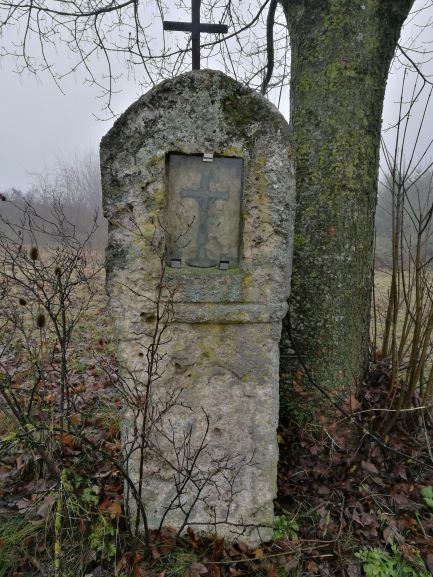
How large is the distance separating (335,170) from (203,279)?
3.83ft

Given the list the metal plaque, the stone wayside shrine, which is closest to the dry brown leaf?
the stone wayside shrine

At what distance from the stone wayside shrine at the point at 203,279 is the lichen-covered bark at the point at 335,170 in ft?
2.10

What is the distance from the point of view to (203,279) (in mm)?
1904

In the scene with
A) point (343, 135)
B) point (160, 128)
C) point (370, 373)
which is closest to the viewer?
point (160, 128)

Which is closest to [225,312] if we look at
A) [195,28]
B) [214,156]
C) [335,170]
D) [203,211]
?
[203,211]

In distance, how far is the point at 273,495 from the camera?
7.06ft

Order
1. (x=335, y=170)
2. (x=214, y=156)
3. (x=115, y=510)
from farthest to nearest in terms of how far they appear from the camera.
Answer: (x=335, y=170) < (x=115, y=510) < (x=214, y=156)

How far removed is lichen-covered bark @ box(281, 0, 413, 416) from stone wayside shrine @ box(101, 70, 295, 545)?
641 mm

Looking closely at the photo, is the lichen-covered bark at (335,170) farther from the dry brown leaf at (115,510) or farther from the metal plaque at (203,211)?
the dry brown leaf at (115,510)

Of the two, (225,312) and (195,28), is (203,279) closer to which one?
(225,312)

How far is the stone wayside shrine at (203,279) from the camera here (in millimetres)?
1812

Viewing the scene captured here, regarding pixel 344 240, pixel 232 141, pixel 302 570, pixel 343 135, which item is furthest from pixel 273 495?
pixel 343 135

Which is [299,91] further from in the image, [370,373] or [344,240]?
[370,373]

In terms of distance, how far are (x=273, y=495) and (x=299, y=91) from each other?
2.38m
